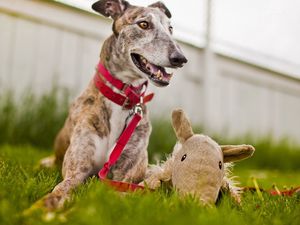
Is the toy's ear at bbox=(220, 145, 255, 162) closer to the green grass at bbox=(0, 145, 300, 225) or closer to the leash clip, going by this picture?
the green grass at bbox=(0, 145, 300, 225)

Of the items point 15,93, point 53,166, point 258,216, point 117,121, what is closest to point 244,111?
point 15,93

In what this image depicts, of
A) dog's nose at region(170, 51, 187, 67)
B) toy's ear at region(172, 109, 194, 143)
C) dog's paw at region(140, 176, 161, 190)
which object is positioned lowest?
dog's paw at region(140, 176, 161, 190)

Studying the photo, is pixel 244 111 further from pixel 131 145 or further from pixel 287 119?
pixel 131 145

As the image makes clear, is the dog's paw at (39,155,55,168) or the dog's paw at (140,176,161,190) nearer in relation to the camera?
the dog's paw at (140,176,161,190)

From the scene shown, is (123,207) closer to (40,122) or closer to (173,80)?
(40,122)

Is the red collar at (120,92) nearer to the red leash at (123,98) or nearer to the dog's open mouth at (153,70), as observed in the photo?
the red leash at (123,98)

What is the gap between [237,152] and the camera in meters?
1.74

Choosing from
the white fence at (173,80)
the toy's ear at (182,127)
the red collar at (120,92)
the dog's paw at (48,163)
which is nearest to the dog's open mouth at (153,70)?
the red collar at (120,92)

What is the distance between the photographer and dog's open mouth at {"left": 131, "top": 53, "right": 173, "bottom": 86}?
6.51ft

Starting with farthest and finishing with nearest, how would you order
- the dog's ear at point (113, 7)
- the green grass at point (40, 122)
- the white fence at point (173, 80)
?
the white fence at point (173, 80), the green grass at point (40, 122), the dog's ear at point (113, 7)

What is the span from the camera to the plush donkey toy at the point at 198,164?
1619mm

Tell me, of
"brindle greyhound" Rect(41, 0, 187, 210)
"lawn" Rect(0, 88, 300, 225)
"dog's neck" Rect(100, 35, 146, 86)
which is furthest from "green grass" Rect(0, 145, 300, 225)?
"dog's neck" Rect(100, 35, 146, 86)

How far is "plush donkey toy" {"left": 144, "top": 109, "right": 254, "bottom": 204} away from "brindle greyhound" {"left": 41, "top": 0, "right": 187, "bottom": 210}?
0.87 ft

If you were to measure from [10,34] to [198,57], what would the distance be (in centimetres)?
240
